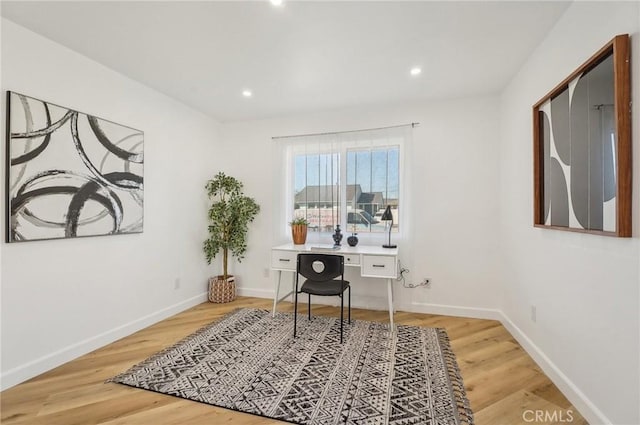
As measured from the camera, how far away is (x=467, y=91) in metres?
2.98

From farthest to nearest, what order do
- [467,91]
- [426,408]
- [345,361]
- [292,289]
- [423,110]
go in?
[292,289] < [423,110] < [467,91] < [345,361] < [426,408]

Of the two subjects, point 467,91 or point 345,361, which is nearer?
point 345,361

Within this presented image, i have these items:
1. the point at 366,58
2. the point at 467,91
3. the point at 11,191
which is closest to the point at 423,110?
the point at 467,91

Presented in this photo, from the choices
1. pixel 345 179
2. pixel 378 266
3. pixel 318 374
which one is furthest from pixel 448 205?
pixel 318 374

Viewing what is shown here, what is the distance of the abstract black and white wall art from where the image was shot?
6.29 ft

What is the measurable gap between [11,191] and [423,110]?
3736 mm

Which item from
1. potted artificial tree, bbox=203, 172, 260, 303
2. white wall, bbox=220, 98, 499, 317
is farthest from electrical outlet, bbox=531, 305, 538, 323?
potted artificial tree, bbox=203, 172, 260, 303

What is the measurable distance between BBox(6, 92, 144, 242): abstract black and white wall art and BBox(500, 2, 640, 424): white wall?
355cm

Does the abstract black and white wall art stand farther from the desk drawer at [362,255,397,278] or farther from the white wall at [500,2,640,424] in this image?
the white wall at [500,2,640,424]

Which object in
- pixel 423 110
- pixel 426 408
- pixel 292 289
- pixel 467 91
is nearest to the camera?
pixel 426 408

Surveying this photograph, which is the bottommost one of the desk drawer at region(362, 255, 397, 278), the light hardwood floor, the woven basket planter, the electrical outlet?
the light hardwood floor

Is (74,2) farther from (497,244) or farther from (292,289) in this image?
(497,244)

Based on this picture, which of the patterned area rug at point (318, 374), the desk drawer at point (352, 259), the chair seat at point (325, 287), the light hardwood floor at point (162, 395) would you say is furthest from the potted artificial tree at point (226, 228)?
the desk drawer at point (352, 259)

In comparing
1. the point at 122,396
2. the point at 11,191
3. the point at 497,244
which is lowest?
the point at 122,396
